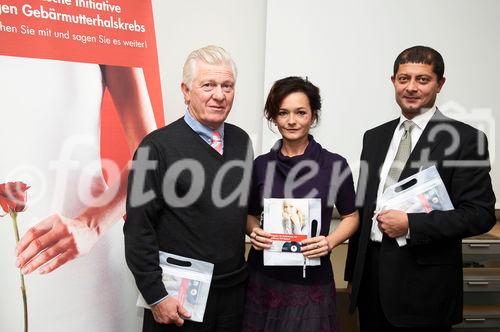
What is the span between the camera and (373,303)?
1825mm

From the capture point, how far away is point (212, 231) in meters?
1.57

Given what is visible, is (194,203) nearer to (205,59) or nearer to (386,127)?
(205,59)

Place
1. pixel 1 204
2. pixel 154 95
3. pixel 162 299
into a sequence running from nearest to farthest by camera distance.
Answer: pixel 162 299 < pixel 1 204 < pixel 154 95

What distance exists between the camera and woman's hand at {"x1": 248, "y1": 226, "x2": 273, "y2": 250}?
1.59 m

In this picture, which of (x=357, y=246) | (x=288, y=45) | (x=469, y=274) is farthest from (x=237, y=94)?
(x=469, y=274)

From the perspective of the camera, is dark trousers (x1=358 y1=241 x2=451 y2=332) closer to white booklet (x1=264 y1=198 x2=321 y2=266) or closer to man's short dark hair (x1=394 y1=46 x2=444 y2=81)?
white booklet (x1=264 y1=198 x2=321 y2=266)

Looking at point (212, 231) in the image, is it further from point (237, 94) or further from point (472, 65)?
point (472, 65)

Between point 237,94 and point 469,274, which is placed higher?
point 237,94

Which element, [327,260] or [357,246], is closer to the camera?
[327,260]

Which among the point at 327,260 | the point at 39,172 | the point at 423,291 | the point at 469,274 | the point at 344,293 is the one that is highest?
the point at 39,172

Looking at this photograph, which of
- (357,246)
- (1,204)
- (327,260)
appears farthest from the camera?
(357,246)

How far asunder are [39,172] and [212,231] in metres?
0.86

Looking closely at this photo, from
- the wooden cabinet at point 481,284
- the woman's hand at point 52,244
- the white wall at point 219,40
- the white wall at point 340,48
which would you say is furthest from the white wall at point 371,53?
the woman's hand at point 52,244

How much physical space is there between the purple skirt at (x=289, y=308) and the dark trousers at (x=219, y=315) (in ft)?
0.14
